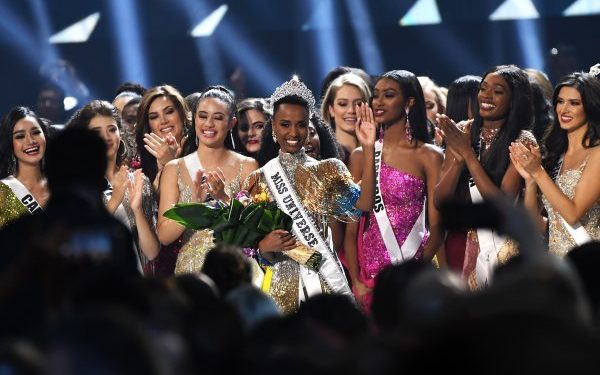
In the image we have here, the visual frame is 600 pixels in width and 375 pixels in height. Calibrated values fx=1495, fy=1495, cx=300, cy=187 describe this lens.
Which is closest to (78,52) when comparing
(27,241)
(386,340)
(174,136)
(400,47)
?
(400,47)

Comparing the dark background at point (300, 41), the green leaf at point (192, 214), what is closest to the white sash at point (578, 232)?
the green leaf at point (192, 214)

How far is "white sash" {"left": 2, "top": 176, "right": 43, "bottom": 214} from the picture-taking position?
20.7ft

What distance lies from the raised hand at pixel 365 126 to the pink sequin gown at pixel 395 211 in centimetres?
35

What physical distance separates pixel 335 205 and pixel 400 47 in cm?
A: 581

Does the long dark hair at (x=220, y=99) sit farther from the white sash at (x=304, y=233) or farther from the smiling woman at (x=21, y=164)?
the smiling woman at (x=21, y=164)

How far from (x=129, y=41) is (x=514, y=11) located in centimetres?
300

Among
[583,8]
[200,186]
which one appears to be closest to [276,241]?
[200,186]

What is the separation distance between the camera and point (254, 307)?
9.08 feet

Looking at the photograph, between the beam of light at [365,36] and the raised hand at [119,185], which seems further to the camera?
the beam of light at [365,36]

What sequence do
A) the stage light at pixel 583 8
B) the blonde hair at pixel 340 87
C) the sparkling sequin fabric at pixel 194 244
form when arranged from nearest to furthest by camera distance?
1. the sparkling sequin fabric at pixel 194 244
2. the blonde hair at pixel 340 87
3. the stage light at pixel 583 8

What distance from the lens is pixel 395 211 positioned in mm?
6434

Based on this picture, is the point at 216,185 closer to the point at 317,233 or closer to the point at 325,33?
the point at 317,233

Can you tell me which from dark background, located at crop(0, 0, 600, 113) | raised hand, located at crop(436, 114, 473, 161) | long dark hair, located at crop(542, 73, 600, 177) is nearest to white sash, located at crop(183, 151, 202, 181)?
raised hand, located at crop(436, 114, 473, 161)

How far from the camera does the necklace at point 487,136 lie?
21.2 feet
